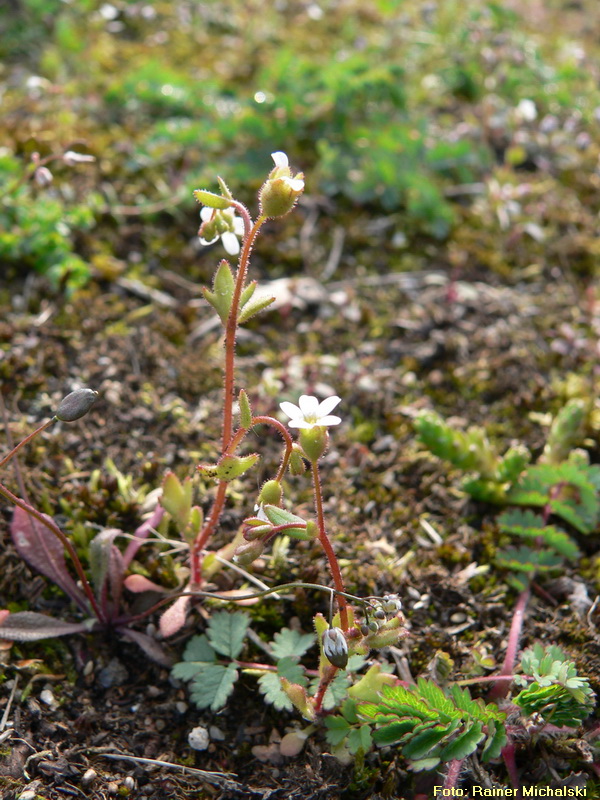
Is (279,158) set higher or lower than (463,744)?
higher

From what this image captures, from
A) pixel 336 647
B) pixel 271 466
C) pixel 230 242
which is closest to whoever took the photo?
pixel 336 647

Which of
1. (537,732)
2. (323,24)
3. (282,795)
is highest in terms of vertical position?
(323,24)

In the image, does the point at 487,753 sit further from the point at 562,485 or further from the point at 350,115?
the point at 350,115

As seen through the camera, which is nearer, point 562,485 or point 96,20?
point 562,485

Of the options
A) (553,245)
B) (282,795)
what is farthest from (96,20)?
(282,795)

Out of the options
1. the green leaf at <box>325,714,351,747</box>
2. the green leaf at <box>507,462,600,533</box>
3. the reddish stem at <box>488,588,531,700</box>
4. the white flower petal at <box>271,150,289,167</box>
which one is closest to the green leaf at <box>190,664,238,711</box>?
the green leaf at <box>325,714,351,747</box>

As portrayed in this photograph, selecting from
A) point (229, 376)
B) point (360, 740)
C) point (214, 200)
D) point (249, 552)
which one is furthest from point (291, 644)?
point (214, 200)

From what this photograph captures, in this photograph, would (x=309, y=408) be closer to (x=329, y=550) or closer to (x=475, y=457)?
(x=329, y=550)
